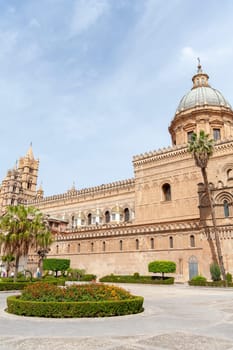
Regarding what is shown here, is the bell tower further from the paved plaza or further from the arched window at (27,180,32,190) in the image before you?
the paved plaza

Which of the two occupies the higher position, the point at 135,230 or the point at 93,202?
the point at 93,202

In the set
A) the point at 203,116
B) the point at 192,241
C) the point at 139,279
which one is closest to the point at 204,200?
the point at 192,241

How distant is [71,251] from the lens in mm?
40406

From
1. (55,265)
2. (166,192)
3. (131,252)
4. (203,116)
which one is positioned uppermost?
(203,116)

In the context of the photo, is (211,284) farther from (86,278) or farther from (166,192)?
(166,192)

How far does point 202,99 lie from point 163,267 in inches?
907

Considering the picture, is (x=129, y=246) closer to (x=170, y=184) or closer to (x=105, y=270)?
(x=105, y=270)

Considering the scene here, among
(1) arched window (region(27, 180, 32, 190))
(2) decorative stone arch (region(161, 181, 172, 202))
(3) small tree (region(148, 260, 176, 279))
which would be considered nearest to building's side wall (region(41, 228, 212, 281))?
(3) small tree (region(148, 260, 176, 279))

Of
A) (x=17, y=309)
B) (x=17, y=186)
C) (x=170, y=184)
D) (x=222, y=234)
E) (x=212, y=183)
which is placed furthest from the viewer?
(x=17, y=186)

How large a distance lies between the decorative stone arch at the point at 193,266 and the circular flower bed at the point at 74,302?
19257mm

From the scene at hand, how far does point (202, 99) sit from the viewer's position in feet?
137

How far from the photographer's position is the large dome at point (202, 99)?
1635 inches

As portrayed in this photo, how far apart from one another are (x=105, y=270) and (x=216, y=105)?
2476 centimetres

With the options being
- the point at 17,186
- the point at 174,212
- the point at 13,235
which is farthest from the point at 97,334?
the point at 17,186
